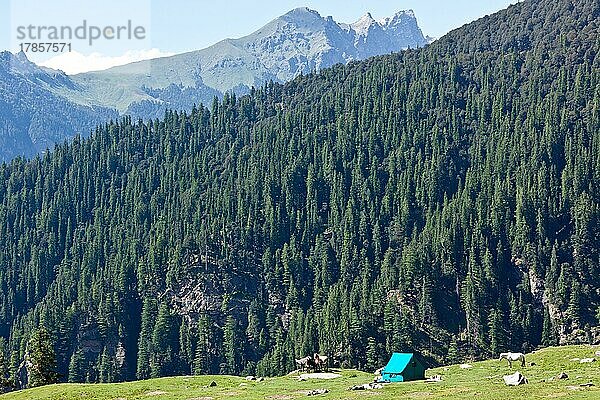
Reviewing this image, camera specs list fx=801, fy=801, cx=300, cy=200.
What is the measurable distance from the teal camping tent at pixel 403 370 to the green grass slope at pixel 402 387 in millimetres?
3906

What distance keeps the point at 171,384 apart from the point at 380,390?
37306mm

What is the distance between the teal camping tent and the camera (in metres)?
103

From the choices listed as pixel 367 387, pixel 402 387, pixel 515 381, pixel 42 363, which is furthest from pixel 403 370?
pixel 42 363

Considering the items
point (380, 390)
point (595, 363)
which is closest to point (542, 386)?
point (380, 390)

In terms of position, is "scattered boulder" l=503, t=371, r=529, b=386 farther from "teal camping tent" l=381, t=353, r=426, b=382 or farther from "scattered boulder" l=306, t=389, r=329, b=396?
"scattered boulder" l=306, t=389, r=329, b=396

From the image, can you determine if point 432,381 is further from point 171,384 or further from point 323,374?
point 171,384

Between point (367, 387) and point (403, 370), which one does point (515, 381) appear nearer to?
point (367, 387)

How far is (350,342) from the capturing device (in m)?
200

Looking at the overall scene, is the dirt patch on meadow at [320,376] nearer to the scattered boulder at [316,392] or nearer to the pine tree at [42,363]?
the scattered boulder at [316,392]

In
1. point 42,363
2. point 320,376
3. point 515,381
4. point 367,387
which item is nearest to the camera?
point 515,381

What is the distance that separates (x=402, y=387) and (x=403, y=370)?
38.3 ft

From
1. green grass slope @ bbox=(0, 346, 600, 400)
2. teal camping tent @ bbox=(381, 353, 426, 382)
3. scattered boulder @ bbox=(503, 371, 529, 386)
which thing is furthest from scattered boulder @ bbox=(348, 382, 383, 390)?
scattered boulder @ bbox=(503, 371, 529, 386)

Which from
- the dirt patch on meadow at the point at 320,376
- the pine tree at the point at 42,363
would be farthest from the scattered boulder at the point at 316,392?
the pine tree at the point at 42,363

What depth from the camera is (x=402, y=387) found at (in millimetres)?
91875
